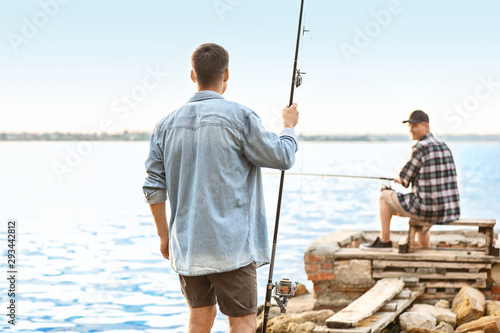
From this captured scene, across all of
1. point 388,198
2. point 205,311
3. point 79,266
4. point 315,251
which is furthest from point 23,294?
point 205,311

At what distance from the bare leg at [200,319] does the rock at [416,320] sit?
2739mm

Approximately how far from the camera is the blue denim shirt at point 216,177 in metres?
3.10

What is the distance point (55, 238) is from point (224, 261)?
10848mm

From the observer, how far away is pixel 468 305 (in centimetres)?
605

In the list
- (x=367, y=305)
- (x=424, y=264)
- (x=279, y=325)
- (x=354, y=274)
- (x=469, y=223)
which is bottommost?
(x=279, y=325)

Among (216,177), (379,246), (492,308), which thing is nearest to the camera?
(216,177)

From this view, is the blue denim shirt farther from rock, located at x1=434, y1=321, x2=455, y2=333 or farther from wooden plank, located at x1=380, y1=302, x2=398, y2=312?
rock, located at x1=434, y1=321, x2=455, y2=333

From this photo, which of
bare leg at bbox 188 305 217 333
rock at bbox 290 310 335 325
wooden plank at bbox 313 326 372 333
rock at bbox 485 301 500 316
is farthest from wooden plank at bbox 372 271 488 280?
bare leg at bbox 188 305 217 333

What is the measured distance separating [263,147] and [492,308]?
12.3 ft

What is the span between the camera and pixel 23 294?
881 cm

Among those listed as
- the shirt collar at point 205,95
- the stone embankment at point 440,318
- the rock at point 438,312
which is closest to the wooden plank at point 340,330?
the stone embankment at point 440,318

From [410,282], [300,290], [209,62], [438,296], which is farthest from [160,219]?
[300,290]

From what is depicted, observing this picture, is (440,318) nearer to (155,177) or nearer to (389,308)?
(389,308)

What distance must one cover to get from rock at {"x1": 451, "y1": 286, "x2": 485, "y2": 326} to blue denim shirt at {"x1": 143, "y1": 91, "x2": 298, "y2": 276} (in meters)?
3.29
